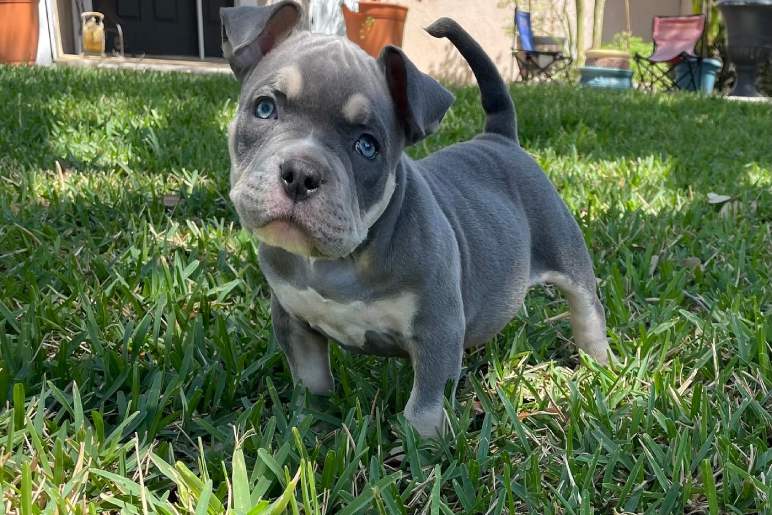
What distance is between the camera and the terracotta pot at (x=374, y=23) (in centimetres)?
1290

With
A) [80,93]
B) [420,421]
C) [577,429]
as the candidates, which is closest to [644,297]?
[577,429]

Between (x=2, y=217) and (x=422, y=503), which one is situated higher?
(x=2, y=217)

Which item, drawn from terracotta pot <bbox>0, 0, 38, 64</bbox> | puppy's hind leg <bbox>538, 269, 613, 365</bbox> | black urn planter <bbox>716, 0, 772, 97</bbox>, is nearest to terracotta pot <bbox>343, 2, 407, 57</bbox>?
terracotta pot <bbox>0, 0, 38, 64</bbox>

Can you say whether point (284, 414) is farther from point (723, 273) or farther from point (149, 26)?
point (149, 26)

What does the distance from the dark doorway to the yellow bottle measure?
5.78ft

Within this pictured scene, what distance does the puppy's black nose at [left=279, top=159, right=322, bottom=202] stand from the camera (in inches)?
75.2

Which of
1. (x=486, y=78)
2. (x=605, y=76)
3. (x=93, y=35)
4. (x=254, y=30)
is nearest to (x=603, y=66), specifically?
(x=605, y=76)

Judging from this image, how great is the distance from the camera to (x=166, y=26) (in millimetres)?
17828

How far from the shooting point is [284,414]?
2424mm

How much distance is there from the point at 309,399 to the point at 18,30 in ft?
39.8

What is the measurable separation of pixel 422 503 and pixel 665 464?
651 millimetres

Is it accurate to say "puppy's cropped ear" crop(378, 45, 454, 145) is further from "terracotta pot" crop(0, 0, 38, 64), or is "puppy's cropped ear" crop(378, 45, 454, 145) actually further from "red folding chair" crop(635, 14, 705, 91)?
"red folding chair" crop(635, 14, 705, 91)

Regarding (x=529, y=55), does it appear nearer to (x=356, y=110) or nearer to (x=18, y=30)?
(x=18, y=30)

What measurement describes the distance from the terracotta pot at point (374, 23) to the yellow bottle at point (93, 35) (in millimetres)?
5001
